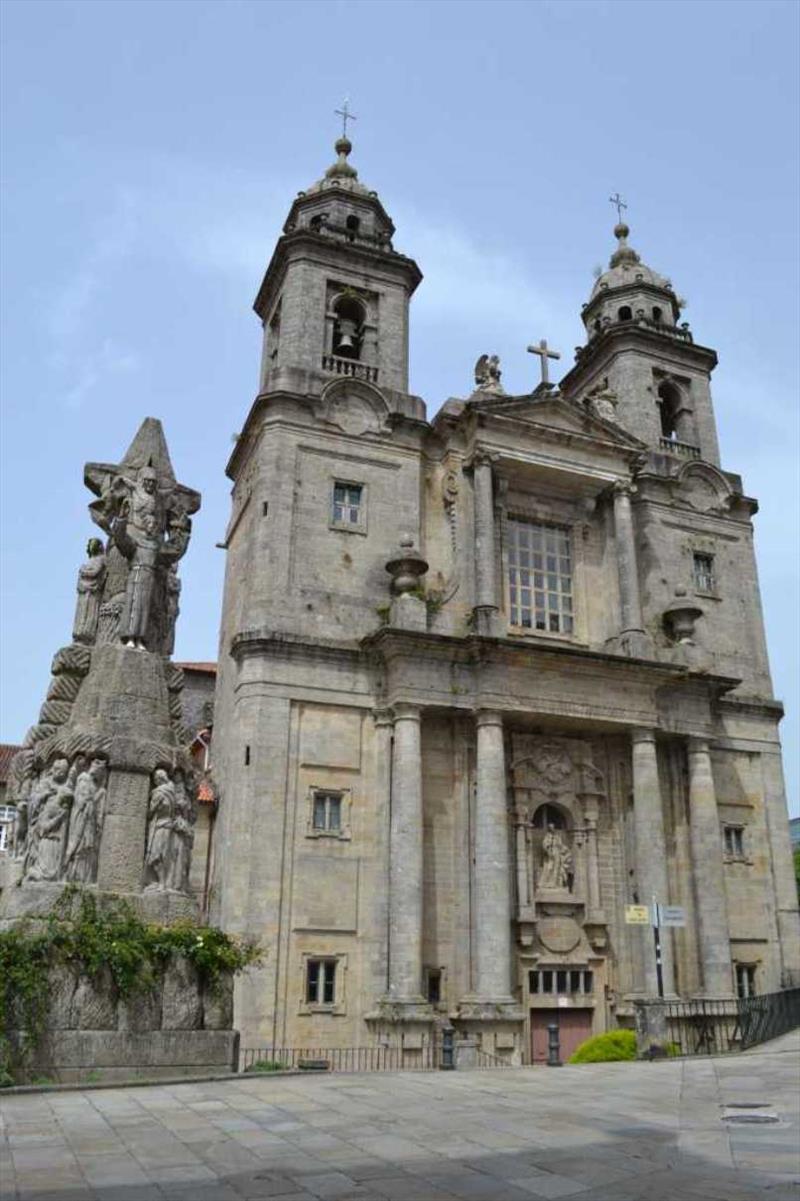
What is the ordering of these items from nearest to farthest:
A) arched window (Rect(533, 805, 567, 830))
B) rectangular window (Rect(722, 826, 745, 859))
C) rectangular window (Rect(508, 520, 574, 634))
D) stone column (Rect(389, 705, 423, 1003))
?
stone column (Rect(389, 705, 423, 1003)), arched window (Rect(533, 805, 567, 830)), rectangular window (Rect(508, 520, 574, 634)), rectangular window (Rect(722, 826, 745, 859))

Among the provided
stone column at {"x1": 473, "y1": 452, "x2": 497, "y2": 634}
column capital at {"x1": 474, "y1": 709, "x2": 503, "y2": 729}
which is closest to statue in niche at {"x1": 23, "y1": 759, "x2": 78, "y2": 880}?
column capital at {"x1": 474, "y1": 709, "x2": 503, "y2": 729}

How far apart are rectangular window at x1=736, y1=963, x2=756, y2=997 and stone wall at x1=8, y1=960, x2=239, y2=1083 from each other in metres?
18.2

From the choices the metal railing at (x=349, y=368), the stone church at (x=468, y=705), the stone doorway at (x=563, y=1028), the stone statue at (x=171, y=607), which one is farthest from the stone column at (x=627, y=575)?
the stone statue at (x=171, y=607)

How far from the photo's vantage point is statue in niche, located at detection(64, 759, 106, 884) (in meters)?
11.6

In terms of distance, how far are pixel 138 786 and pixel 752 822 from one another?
21.3 meters

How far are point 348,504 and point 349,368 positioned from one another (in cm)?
463

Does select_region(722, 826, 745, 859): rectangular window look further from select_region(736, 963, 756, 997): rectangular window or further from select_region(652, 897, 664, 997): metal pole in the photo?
select_region(652, 897, 664, 997): metal pole

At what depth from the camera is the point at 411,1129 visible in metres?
9.19

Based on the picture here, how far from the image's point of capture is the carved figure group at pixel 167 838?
12.0 meters

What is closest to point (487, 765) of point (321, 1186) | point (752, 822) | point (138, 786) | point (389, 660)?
point (389, 660)

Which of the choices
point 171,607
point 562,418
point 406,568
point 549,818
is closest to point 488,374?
point 562,418

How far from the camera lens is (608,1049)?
20078 mm

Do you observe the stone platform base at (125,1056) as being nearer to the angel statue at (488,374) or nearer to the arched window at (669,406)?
the angel statue at (488,374)

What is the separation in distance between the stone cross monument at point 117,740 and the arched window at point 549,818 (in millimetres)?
14301
